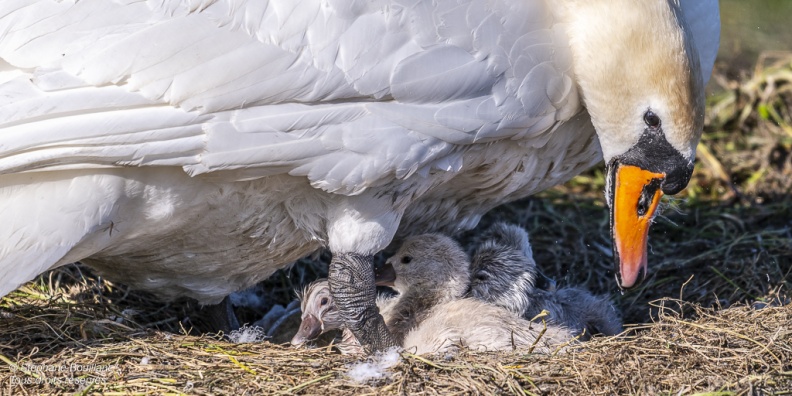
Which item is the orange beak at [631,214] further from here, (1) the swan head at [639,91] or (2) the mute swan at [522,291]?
(2) the mute swan at [522,291]

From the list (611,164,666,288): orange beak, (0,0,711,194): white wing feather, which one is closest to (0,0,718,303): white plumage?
(0,0,711,194): white wing feather

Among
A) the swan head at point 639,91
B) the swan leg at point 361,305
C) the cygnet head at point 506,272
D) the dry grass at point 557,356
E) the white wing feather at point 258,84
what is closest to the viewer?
the white wing feather at point 258,84

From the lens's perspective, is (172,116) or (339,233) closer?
(172,116)

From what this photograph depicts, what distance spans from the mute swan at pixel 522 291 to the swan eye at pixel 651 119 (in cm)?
87

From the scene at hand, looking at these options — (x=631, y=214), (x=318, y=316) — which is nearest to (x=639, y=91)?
(x=631, y=214)

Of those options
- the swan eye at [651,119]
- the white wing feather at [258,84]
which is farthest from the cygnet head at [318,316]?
the swan eye at [651,119]

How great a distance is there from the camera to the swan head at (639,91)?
138 inches

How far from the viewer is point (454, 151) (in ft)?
11.4

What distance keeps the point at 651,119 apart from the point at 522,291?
0.92m

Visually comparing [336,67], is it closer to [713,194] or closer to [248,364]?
[248,364]

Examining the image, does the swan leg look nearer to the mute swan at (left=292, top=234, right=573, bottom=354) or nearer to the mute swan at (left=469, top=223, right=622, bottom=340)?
the mute swan at (left=292, top=234, right=573, bottom=354)

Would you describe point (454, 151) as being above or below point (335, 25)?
below

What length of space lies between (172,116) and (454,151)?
3.26 feet

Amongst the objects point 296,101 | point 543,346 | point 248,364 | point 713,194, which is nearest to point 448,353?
point 543,346
